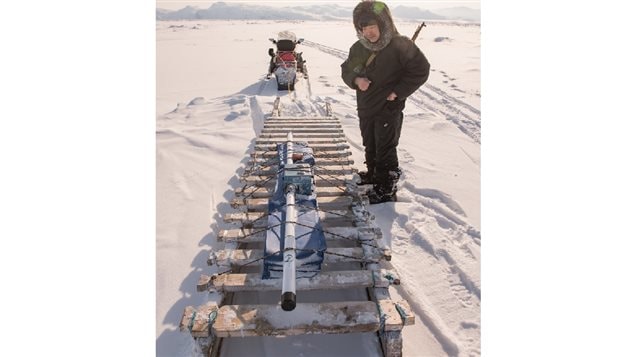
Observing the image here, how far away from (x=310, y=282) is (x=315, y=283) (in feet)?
0.12

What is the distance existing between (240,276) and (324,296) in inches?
25.6

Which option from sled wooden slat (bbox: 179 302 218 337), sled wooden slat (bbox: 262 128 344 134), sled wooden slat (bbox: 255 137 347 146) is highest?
sled wooden slat (bbox: 262 128 344 134)

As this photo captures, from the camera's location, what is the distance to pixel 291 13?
88500 mm

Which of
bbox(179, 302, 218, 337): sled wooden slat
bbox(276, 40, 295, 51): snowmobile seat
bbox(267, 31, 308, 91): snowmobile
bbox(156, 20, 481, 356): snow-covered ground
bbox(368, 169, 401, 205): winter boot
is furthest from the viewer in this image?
bbox(276, 40, 295, 51): snowmobile seat

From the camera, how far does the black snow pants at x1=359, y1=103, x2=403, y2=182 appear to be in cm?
405

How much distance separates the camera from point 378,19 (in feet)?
11.7

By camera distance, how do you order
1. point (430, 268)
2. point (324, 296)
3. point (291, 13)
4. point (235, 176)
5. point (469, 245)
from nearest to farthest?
point (324, 296) → point (430, 268) → point (469, 245) → point (235, 176) → point (291, 13)

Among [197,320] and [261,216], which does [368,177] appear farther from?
[197,320]

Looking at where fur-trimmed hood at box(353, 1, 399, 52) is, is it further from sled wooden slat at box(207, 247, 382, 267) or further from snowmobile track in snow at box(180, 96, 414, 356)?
sled wooden slat at box(207, 247, 382, 267)

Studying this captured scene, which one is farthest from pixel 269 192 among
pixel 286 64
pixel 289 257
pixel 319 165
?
pixel 286 64

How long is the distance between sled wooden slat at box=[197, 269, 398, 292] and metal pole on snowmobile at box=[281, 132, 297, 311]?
0.30 m

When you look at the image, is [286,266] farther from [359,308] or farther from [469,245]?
[469,245]

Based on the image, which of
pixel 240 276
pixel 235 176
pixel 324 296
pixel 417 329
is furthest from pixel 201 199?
pixel 417 329

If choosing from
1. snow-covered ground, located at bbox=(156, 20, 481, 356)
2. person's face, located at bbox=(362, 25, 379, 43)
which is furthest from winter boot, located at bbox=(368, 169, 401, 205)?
person's face, located at bbox=(362, 25, 379, 43)
